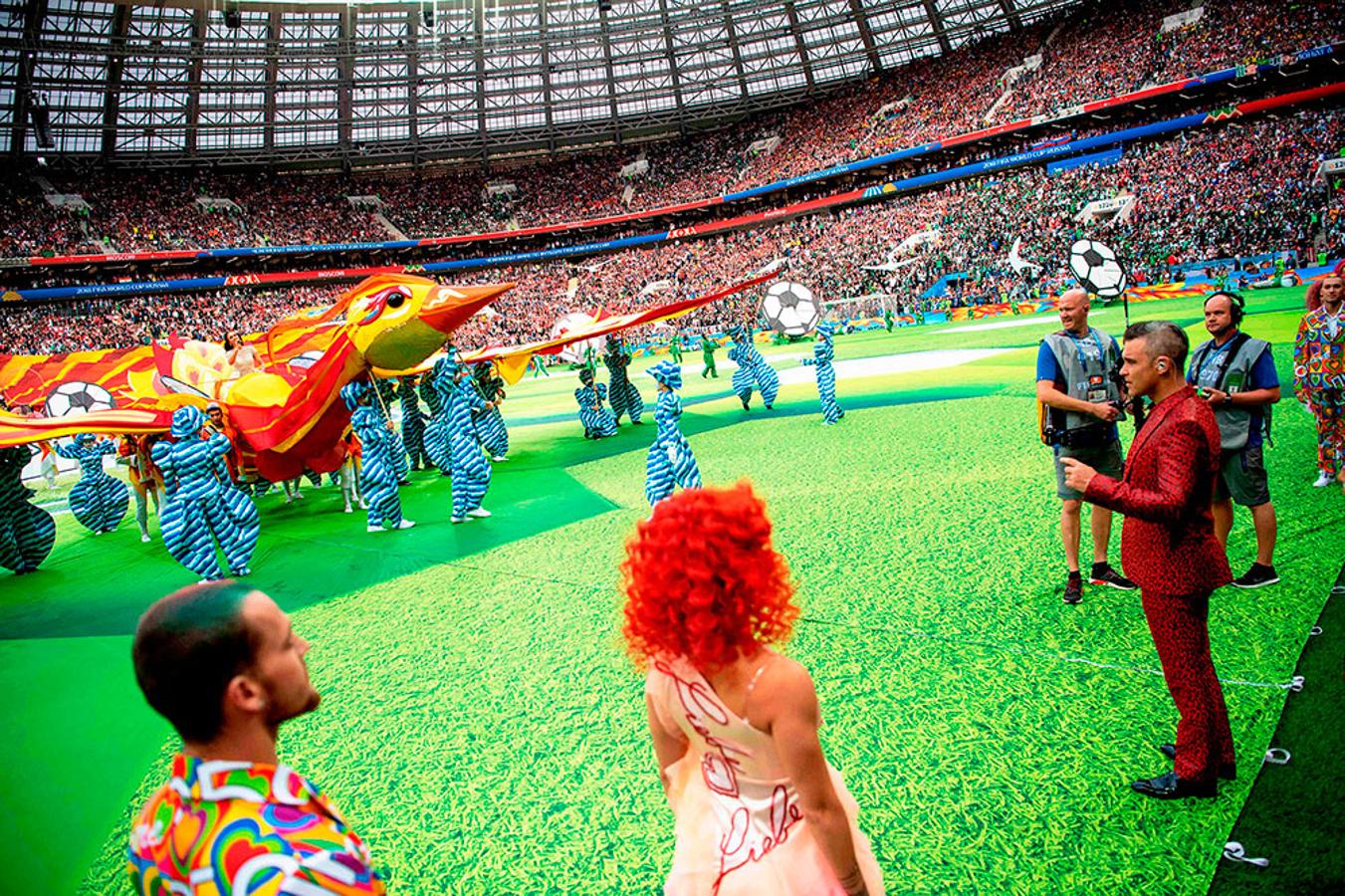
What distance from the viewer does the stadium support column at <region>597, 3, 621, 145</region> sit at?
128ft

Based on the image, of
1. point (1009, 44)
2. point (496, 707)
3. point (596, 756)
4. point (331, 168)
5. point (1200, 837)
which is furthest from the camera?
point (331, 168)

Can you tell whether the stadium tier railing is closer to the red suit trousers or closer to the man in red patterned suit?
the man in red patterned suit

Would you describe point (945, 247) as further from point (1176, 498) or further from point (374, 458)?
point (1176, 498)

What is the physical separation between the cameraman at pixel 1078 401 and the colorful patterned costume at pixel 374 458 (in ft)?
20.0

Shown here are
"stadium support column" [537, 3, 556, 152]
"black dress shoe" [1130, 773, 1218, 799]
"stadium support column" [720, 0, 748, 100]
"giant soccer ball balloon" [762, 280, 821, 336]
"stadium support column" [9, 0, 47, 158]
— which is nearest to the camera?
"black dress shoe" [1130, 773, 1218, 799]

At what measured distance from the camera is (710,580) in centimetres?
139

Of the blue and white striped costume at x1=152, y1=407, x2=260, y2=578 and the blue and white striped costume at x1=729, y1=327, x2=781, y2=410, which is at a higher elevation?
the blue and white striped costume at x1=729, y1=327, x2=781, y2=410

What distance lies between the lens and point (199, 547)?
6316mm

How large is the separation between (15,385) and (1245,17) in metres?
42.9

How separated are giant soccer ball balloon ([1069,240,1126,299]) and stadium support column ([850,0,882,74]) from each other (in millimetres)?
41382

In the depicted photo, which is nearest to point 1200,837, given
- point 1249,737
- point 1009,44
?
point 1249,737

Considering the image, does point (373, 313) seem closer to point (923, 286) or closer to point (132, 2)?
point (923, 286)

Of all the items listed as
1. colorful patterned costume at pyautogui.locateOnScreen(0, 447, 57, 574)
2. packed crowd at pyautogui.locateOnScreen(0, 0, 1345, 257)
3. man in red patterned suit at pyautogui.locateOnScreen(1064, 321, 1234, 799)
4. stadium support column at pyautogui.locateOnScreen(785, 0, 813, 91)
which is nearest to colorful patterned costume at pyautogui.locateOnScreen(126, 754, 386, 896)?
man in red patterned suit at pyautogui.locateOnScreen(1064, 321, 1234, 799)

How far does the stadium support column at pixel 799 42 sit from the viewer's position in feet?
130
